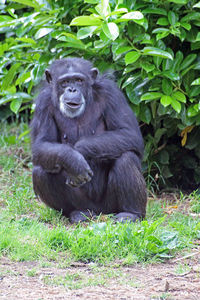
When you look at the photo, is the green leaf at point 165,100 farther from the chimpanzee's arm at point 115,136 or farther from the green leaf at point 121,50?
the green leaf at point 121,50

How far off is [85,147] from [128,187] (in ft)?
1.84

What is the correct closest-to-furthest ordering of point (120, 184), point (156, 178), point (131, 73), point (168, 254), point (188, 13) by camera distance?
point (168, 254)
point (120, 184)
point (188, 13)
point (131, 73)
point (156, 178)

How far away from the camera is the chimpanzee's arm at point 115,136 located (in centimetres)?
540

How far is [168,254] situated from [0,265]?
1270mm

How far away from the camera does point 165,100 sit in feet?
18.5

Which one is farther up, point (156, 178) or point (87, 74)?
point (87, 74)

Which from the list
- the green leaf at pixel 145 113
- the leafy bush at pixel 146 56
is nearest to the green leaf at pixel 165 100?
the leafy bush at pixel 146 56

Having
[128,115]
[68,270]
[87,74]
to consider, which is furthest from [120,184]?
[68,270]

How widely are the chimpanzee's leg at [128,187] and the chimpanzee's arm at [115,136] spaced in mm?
95

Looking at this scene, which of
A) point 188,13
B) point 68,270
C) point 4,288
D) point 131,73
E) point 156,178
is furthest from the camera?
point 156,178

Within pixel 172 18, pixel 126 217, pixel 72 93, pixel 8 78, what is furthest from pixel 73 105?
pixel 8 78

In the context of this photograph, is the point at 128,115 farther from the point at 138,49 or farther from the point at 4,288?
the point at 4,288

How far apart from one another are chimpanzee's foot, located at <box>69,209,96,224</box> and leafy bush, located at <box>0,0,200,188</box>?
124 cm

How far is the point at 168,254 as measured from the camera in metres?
4.31
